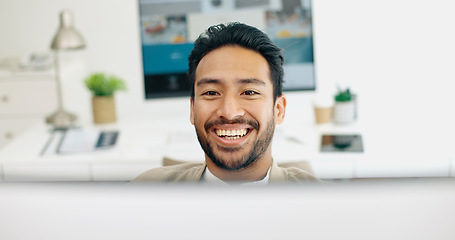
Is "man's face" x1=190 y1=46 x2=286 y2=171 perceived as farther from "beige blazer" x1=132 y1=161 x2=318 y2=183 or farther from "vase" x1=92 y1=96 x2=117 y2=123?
"vase" x1=92 y1=96 x2=117 y2=123

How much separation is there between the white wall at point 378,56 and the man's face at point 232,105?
1.13 meters

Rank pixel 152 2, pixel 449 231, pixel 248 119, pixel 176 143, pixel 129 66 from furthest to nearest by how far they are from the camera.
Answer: pixel 129 66
pixel 152 2
pixel 176 143
pixel 248 119
pixel 449 231

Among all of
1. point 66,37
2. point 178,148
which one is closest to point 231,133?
point 178,148

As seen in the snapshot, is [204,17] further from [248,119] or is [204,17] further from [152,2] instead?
[248,119]

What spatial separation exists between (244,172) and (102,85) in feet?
3.98

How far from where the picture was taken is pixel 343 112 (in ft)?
4.74

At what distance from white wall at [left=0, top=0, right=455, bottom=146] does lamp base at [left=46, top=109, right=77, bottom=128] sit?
0.53 feet

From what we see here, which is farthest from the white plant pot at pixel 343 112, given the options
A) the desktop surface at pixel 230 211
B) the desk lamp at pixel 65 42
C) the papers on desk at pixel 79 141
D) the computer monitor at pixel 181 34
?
the desktop surface at pixel 230 211

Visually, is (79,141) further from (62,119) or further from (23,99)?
(23,99)

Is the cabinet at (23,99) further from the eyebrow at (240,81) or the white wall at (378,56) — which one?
the eyebrow at (240,81)

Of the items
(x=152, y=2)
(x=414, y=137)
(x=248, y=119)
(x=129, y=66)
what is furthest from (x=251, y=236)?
(x=129, y=66)

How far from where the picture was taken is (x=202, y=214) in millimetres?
269

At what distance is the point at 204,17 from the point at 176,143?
0.33 m

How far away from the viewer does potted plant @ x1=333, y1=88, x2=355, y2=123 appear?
4.70ft
